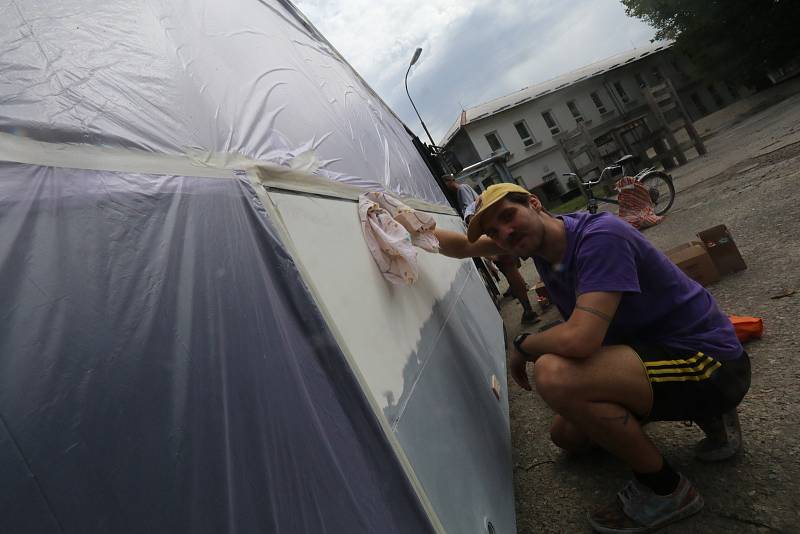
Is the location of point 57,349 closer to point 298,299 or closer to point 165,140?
point 298,299

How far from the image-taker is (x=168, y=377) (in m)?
0.83

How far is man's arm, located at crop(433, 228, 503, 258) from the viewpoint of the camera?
2777 millimetres

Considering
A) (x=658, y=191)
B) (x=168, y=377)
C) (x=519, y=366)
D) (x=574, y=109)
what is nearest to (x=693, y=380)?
(x=519, y=366)

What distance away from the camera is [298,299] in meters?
1.19

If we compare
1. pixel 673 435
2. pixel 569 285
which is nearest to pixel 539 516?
pixel 673 435

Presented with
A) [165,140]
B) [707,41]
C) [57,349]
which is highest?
[707,41]

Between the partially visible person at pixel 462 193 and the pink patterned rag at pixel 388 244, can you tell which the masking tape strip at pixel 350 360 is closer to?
the pink patterned rag at pixel 388 244

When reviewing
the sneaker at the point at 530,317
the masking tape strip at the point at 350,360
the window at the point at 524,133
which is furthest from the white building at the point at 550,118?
the masking tape strip at the point at 350,360

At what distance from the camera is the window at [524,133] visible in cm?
2891

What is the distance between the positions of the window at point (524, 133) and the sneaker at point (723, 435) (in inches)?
1146

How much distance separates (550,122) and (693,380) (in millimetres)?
30557

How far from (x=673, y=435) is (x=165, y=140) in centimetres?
253

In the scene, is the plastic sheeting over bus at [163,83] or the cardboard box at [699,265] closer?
the plastic sheeting over bus at [163,83]

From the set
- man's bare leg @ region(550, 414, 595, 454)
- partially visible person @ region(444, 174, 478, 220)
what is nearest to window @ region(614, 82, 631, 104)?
partially visible person @ region(444, 174, 478, 220)
